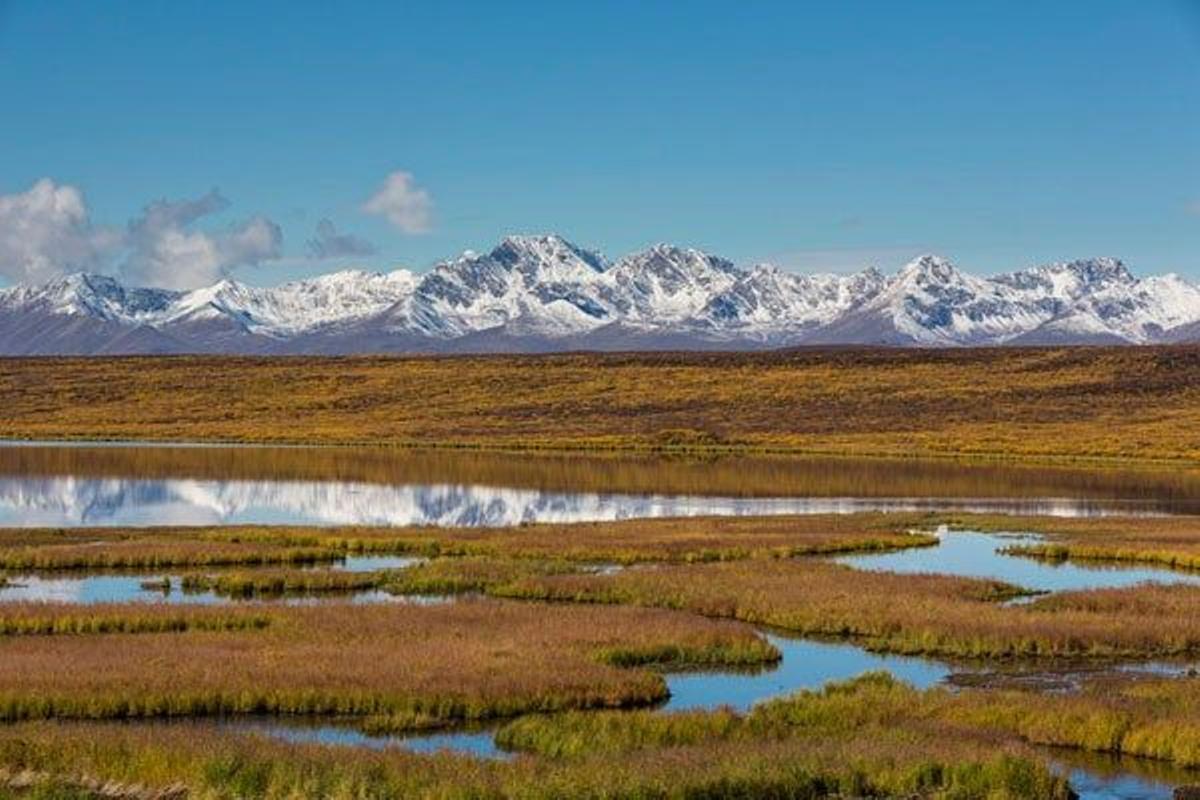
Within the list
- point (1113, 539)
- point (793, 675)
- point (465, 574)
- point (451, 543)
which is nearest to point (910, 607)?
point (793, 675)

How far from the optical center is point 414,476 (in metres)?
103

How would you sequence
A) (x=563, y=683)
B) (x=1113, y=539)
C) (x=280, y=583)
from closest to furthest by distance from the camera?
(x=563, y=683) → (x=280, y=583) → (x=1113, y=539)

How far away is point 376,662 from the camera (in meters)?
32.4

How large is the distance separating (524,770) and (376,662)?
1022 cm

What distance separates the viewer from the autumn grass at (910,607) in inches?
1465

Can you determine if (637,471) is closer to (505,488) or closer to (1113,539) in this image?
(505,488)

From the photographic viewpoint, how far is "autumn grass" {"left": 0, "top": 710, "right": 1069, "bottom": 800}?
2164 cm

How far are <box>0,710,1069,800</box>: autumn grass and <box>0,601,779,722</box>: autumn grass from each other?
3800 mm

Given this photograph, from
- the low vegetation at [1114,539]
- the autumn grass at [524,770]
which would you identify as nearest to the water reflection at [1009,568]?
the low vegetation at [1114,539]

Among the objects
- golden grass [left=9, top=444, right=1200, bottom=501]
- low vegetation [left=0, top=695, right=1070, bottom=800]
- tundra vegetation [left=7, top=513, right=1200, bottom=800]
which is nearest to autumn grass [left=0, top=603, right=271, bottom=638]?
tundra vegetation [left=7, top=513, right=1200, bottom=800]

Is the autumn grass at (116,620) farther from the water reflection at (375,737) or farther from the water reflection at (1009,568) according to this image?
the water reflection at (1009,568)

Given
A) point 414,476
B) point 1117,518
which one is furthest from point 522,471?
point 1117,518

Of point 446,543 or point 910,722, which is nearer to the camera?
point 910,722

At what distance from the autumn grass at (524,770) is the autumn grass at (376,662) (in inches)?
150
